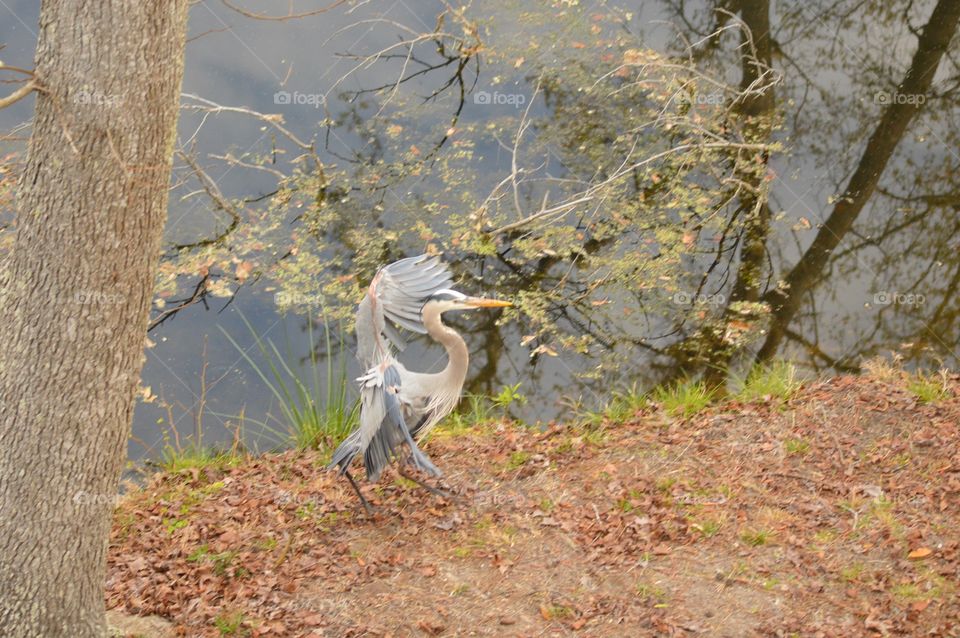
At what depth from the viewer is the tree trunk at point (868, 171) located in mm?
7422

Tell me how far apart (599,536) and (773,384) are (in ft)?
6.79

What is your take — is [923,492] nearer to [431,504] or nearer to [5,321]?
[431,504]

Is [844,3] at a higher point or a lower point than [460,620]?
higher

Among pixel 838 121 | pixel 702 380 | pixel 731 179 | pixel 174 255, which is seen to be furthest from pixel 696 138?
pixel 174 255

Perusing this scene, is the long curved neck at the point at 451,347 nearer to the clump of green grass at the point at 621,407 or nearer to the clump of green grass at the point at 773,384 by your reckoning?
the clump of green grass at the point at 621,407

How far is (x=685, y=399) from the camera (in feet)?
21.0

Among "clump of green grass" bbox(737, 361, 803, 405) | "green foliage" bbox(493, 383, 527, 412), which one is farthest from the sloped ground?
"green foliage" bbox(493, 383, 527, 412)

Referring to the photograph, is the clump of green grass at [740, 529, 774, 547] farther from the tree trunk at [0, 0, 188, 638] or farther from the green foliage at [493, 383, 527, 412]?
the tree trunk at [0, 0, 188, 638]

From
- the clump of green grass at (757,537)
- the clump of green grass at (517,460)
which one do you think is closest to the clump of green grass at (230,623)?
the clump of green grass at (517,460)

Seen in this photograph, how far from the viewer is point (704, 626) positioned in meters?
4.22

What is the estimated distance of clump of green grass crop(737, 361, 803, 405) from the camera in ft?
20.4

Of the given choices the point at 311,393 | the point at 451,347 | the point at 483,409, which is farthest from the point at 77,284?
the point at 483,409

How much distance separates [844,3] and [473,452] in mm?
6446

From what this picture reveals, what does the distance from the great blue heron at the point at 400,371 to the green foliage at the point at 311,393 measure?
45.1 inches
